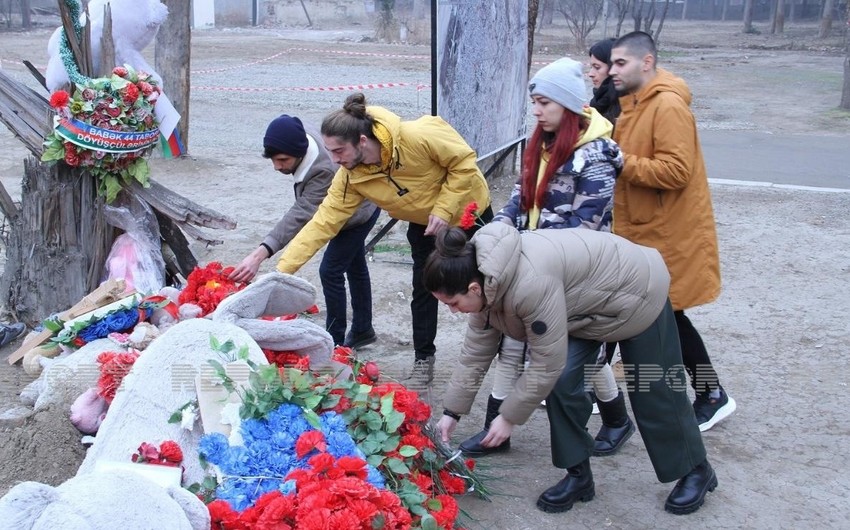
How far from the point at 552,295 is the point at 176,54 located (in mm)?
7738

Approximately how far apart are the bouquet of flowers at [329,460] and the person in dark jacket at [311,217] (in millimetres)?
1093

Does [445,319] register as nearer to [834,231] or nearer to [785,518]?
[785,518]

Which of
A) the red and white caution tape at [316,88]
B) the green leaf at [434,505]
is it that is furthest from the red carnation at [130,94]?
the red and white caution tape at [316,88]

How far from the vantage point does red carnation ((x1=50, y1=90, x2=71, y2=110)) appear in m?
4.54

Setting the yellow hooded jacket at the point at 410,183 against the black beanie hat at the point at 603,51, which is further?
the black beanie hat at the point at 603,51

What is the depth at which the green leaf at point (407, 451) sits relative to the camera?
3.20 metres

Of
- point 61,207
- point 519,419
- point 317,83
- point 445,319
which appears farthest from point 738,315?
point 317,83

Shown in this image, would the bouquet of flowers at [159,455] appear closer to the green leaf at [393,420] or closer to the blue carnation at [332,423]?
the blue carnation at [332,423]

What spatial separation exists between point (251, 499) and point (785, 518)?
2052mm

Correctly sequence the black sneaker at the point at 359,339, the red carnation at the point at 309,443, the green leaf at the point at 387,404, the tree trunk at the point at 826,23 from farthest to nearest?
the tree trunk at the point at 826,23, the black sneaker at the point at 359,339, the green leaf at the point at 387,404, the red carnation at the point at 309,443

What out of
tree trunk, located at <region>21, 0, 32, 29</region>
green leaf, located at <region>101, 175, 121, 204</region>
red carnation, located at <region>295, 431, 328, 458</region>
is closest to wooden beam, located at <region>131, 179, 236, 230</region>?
green leaf, located at <region>101, 175, 121, 204</region>

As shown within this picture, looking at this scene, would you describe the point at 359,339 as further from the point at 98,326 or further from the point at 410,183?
the point at 98,326

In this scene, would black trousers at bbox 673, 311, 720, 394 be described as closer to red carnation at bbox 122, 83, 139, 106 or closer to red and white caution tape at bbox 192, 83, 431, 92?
red carnation at bbox 122, 83, 139, 106

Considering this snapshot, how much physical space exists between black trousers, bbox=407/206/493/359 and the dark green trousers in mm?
1227
